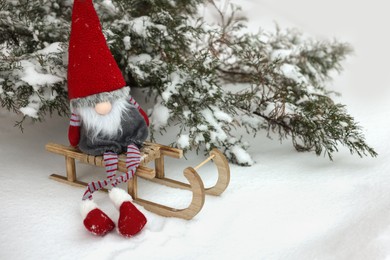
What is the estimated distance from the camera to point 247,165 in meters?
1.57

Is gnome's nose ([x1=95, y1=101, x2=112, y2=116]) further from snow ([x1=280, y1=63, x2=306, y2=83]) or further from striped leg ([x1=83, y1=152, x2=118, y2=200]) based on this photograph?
snow ([x1=280, y1=63, x2=306, y2=83])

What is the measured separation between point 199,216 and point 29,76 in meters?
0.63

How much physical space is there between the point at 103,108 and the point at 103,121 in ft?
0.14

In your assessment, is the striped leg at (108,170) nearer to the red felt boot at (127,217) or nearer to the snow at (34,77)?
the red felt boot at (127,217)

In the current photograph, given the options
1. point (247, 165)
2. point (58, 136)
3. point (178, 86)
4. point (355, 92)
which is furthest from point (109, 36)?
point (355, 92)

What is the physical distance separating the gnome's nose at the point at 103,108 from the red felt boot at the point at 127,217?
23 cm

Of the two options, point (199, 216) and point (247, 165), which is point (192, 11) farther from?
point (199, 216)

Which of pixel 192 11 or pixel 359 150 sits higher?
pixel 192 11

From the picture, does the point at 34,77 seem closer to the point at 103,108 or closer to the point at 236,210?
the point at 103,108

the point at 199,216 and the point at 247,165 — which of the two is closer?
the point at 199,216

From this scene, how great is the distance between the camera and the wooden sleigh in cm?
124

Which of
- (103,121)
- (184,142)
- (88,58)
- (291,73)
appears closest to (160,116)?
(184,142)

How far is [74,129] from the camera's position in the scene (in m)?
1.34

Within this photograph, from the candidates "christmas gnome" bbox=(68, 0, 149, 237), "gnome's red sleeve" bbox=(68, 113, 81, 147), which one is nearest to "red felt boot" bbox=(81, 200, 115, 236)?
"christmas gnome" bbox=(68, 0, 149, 237)
